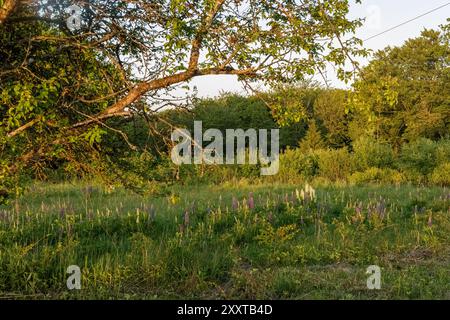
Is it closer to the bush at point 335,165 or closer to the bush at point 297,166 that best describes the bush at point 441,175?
the bush at point 335,165

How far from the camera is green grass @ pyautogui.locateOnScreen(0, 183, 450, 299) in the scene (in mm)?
4770

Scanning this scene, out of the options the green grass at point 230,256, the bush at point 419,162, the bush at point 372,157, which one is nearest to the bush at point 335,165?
the bush at point 372,157

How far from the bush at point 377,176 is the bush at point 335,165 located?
43.9 inches

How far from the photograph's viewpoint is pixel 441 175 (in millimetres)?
17719

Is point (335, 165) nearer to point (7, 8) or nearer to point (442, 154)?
point (442, 154)

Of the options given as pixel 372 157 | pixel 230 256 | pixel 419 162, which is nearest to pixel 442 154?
pixel 419 162

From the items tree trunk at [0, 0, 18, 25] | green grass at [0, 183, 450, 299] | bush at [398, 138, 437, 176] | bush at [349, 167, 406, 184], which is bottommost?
green grass at [0, 183, 450, 299]

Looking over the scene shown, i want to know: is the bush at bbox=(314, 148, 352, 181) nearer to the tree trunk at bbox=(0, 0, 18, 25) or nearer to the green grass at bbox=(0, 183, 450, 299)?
the green grass at bbox=(0, 183, 450, 299)

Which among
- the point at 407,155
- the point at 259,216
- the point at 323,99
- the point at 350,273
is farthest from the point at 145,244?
the point at 323,99

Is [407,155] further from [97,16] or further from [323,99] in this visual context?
[97,16]

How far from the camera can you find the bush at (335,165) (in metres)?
19.5

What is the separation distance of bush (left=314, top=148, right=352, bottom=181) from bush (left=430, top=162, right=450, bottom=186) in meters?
3.22

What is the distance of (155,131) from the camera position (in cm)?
464

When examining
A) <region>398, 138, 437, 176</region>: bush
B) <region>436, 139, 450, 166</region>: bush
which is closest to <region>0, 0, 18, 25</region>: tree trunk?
<region>398, 138, 437, 176</region>: bush
